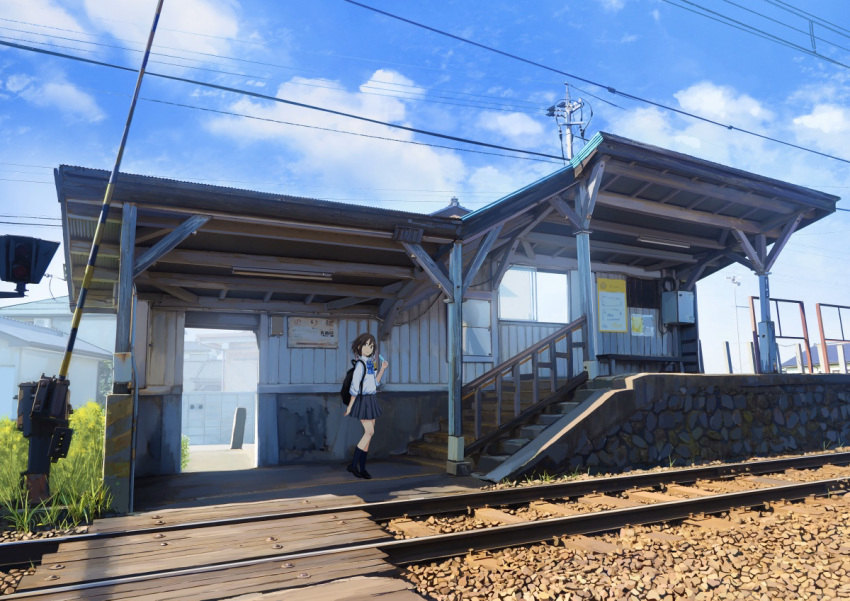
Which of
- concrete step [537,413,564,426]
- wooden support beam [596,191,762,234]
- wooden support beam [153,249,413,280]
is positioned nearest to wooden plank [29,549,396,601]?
wooden support beam [153,249,413,280]

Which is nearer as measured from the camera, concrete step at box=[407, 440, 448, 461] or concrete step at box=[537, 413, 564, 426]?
concrete step at box=[537, 413, 564, 426]

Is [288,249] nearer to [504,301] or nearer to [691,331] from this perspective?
[504,301]

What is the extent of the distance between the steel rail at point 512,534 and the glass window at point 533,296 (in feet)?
21.4

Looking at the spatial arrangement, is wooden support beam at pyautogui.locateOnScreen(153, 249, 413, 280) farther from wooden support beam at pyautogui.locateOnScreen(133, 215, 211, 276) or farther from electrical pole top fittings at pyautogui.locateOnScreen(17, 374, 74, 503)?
electrical pole top fittings at pyautogui.locateOnScreen(17, 374, 74, 503)

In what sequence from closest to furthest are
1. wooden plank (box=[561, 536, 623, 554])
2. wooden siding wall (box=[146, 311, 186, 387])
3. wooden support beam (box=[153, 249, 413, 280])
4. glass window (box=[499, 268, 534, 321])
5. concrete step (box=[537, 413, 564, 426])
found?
wooden plank (box=[561, 536, 623, 554]) < wooden support beam (box=[153, 249, 413, 280]) < concrete step (box=[537, 413, 564, 426]) < wooden siding wall (box=[146, 311, 186, 387]) < glass window (box=[499, 268, 534, 321])

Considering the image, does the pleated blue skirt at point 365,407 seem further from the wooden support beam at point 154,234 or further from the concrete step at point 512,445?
the wooden support beam at point 154,234

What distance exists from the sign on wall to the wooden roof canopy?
23cm

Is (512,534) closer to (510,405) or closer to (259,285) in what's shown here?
(510,405)

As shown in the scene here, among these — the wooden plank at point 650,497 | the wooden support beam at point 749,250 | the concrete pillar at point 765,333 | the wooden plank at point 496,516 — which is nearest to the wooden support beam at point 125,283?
the wooden plank at point 496,516

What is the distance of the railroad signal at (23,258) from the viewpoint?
19.0ft

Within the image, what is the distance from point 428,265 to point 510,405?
3.30 meters

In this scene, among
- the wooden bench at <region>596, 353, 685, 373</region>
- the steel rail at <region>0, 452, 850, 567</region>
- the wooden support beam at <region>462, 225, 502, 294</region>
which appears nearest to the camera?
the steel rail at <region>0, 452, 850, 567</region>

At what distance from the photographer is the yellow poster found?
13.9m

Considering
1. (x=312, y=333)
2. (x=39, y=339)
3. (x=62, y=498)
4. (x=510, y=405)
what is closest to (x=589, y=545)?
(x=62, y=498)
